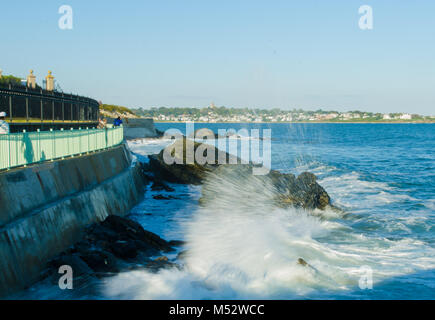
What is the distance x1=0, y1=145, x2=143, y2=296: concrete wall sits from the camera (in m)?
8.95

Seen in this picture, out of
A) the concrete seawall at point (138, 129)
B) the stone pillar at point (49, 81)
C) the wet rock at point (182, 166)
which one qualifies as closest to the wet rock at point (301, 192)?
the wet rock at point (182, 166)

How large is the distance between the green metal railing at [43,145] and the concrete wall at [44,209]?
1.08 ft

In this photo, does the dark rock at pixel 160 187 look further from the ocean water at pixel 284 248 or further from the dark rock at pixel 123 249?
the dark rock at pixel 123 249

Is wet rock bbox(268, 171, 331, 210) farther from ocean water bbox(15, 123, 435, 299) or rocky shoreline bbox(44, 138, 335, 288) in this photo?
ocean water bbox(15, 123, 435, 299)

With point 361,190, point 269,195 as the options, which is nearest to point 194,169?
point 269,195

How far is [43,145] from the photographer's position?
1232cm

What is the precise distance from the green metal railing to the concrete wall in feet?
1.08

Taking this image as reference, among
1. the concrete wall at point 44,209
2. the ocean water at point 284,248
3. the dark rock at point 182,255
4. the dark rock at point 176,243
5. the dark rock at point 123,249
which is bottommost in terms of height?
the ocean water at point 284,248

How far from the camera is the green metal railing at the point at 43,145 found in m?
10.4

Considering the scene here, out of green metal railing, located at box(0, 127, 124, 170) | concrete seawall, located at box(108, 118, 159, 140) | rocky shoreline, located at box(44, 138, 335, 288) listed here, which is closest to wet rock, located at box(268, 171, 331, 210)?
rocky shoreline, located at box(44, 138, 335, 288)

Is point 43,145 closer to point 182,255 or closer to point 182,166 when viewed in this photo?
point 182,255

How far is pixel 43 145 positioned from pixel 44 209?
2.40m
